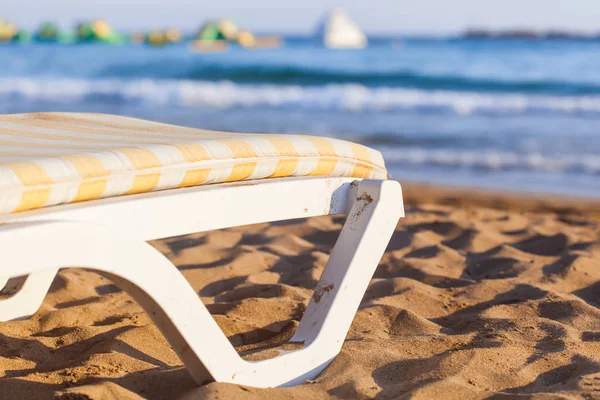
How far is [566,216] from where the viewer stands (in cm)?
480

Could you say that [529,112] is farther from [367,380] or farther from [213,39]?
[213,39]

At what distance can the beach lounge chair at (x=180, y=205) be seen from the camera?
4.36 feet

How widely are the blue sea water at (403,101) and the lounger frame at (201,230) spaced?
4423mm

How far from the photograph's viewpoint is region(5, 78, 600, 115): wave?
12266 millimetres

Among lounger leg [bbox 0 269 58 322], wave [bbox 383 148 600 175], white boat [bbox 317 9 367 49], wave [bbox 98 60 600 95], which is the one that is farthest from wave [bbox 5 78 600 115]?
white boat [bbox 317 9 367 49]

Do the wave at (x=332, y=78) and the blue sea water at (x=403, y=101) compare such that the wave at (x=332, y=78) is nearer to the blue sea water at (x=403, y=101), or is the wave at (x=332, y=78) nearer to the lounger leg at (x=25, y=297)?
the blue sea water at (x=403, y=101)

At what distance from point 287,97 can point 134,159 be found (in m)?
12.7

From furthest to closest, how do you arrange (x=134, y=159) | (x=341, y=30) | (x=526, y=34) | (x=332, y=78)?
1. (x=341, y=30)
2. (x=526, y=34)
3. (x=332, y=78)
4. (x=134, y=159)

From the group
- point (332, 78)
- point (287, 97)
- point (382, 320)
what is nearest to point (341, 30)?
point (332, 78)

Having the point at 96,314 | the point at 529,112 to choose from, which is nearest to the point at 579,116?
the point at 529,112

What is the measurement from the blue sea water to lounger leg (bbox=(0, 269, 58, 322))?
4.50 m

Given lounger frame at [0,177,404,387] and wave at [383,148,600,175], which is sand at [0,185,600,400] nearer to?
lounger frame at [0,177,404,387]

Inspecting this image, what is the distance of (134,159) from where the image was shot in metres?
1.51

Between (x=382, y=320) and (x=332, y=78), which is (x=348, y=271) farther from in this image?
(x=332, y=78)
